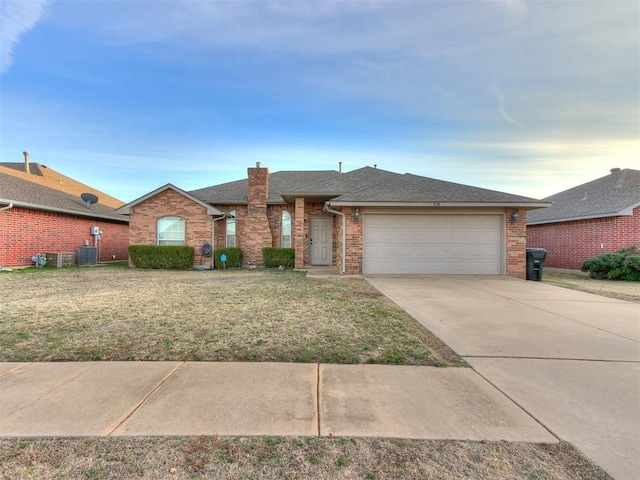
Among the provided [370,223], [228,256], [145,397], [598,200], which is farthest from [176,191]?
[598,200]

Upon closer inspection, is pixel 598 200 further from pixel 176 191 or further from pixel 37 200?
pixel 37 200

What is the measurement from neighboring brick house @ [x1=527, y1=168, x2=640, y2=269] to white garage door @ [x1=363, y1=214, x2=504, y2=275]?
240 inches

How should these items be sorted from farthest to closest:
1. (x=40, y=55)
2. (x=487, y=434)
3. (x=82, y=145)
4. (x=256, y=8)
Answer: (x=82, y=145) → (x=40, y=55) → (x=256, y=8) → (x=487, y=434)

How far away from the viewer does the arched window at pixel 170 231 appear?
559 inches

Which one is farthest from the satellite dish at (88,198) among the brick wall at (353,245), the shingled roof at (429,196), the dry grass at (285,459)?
the dry grass at (285,459)

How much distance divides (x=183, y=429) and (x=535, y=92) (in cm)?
1367

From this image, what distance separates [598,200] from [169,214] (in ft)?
68.4

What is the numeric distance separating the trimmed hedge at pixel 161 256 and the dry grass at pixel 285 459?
40.5 feet

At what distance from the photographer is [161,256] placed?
13.5 m

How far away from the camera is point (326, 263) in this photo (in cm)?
1473

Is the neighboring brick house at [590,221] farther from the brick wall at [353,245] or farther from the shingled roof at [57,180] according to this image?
the shingled roof at [57,180]

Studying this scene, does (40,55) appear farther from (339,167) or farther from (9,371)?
(339,167)

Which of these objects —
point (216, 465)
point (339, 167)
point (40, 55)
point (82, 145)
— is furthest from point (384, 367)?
point (82, 145)

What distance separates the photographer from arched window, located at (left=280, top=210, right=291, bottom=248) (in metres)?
14.9
